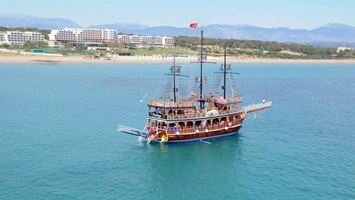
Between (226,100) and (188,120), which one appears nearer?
(188,120)

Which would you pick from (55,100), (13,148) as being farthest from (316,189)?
(55,100)

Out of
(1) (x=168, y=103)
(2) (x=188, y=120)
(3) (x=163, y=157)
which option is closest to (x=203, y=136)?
(2) (x=188, y=120)

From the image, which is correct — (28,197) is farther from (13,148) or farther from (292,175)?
(292,175)

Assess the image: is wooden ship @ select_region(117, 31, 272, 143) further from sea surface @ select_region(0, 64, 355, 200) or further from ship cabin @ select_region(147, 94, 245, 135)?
sea surface @ select_region(0, 64, 355, 200)

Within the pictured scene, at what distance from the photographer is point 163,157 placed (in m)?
45.4

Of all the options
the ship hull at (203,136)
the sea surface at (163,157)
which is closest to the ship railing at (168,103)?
the ship hull at (203,136)

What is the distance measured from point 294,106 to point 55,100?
47145mm

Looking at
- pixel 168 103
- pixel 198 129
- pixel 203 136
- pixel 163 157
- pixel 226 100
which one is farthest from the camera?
pixel 226 100

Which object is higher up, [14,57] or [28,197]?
[14,57]

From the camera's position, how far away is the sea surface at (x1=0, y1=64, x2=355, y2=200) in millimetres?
36219

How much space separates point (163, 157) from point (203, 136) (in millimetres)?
8184

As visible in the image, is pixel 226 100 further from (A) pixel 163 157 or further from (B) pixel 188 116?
(A) pixel 163 157

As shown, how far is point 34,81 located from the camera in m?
112

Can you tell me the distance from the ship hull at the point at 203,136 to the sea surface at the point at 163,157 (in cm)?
79
